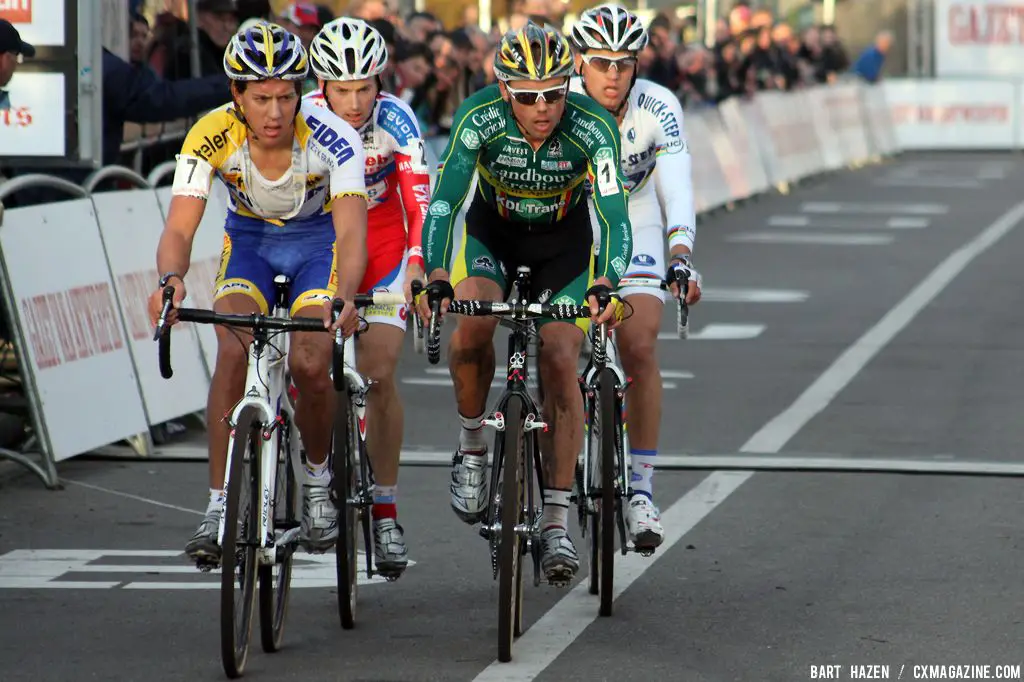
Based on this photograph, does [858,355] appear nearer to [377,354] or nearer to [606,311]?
[377,354]

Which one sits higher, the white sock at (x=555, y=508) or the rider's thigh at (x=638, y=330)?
the rider's thigh at (x=638, y=330)

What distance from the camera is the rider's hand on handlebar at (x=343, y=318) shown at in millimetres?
6680

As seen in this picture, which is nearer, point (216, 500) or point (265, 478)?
point (265, 478)

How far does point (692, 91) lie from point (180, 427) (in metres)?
16.4

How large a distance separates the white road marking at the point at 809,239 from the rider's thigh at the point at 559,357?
1601 cm

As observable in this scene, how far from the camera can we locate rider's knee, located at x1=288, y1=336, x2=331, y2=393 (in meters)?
7.13

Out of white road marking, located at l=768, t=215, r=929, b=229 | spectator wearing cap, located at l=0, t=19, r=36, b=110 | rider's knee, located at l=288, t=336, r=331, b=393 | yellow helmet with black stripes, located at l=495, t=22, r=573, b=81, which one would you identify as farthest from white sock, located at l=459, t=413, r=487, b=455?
white road marking, located at l=768, t=215, r=929, b=229

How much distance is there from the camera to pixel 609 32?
27.2ft

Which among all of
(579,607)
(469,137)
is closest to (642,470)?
(579,607)

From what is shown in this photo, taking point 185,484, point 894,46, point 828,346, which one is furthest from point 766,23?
point 185,484

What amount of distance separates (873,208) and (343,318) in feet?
72.8

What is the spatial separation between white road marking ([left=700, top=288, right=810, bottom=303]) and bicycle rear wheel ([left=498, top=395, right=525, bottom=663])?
11.1m

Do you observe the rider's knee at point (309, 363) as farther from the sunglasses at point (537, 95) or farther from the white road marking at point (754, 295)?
the white road marking at point (754, 295)

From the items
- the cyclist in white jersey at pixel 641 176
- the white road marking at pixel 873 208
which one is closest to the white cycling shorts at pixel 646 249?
the cyclist in white jersey at pixel 641 176
